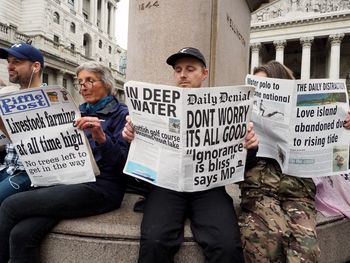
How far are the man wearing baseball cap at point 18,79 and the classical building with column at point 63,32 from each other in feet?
94.3

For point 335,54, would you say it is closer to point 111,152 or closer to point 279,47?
point 279,47

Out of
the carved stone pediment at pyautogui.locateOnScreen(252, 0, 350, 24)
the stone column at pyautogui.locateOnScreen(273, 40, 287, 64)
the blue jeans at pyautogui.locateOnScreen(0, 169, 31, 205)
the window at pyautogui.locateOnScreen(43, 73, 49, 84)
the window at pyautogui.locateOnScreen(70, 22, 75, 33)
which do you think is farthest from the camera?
the window at pyautogui.locateOnScreen(70, 22, 75, 33)

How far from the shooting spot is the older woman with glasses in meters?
2.27

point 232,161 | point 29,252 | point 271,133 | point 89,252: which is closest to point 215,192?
point 232,161

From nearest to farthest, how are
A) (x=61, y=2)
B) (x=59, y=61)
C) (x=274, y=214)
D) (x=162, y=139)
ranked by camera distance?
(x=162, y=139), (x=274, y=214), (x=59, y=61), (x=61, y=2)

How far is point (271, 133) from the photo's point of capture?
2.62m

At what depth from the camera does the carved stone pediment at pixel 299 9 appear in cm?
4534

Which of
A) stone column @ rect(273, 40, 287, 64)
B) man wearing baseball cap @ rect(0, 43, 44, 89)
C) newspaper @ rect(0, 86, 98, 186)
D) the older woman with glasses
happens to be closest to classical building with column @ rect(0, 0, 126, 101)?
stone column @ rect(273, 40, 287, 64)

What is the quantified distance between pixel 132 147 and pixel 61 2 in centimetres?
5009

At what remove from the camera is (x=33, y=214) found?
7.52 feet

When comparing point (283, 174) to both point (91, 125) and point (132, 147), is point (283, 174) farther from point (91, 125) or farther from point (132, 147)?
point (91, 125)

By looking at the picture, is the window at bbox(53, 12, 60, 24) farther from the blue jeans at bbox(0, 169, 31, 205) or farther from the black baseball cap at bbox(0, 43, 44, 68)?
the blue jeans at bbox(0, 169, 31, 205)

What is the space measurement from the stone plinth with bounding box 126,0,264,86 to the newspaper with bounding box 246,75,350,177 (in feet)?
4.98

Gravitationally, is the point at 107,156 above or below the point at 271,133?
below
